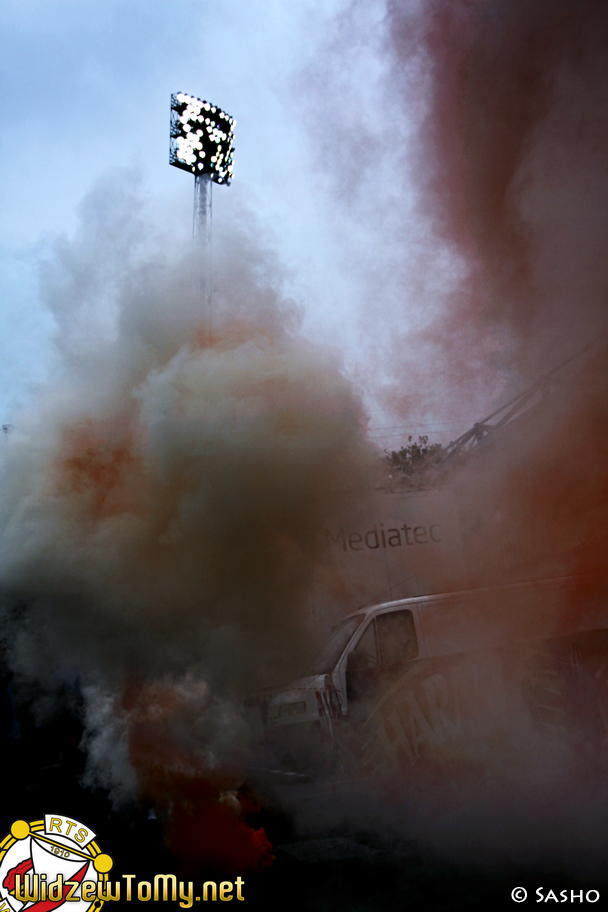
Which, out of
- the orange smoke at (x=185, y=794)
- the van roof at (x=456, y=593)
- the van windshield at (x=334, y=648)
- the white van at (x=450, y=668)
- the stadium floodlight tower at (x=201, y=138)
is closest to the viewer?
the orange smoke at (x=185, y=794)

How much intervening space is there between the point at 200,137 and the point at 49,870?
33.9ft

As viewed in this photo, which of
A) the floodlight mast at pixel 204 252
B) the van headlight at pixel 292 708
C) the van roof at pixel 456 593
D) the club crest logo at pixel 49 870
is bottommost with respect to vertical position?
the club crest logo at pixel 49 870

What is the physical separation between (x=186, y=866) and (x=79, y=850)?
773mm

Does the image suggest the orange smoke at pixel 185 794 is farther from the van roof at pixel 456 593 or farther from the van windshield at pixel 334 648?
the van roof at pixel 456 593

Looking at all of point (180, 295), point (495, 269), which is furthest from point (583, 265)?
point (180, 295)

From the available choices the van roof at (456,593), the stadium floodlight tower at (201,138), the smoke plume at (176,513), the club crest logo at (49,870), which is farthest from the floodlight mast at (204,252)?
the club crest logo at (49,870)

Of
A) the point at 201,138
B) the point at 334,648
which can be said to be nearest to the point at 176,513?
the point at 334,648

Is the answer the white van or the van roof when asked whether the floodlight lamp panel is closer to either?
the van roof

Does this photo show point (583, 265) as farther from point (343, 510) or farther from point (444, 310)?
point (343, 510)

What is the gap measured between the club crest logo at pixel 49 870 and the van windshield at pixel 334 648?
227 cm

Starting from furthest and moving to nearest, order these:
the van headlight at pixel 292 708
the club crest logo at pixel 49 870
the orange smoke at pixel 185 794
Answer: the van headlight at pixel 292 708 → the orange smoke at pixel 185 794 → the club crest logo at pixel 49 870

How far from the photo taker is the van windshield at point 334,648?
5215 millimetres

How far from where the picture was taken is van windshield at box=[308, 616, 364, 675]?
5.21 m

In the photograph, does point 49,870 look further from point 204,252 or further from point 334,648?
point 204,252
